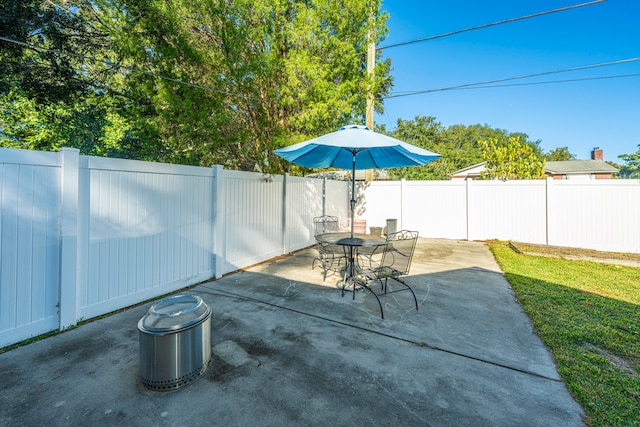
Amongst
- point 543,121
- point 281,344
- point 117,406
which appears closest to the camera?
point 117,406

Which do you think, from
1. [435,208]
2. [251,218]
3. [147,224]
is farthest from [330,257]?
[435,208]

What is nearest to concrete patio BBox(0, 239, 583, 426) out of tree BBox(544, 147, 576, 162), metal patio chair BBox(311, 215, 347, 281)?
metal patio chair BBox(311, 215, 347, 281)

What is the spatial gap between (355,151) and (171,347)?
3.85 meters

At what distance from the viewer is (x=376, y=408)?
2.13 meters

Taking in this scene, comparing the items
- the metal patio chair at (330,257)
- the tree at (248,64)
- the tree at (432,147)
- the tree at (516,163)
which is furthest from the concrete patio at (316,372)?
the tree at (432,147)

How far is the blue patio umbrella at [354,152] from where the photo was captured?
13.0 feet

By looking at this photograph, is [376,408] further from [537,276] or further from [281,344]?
[537,276]

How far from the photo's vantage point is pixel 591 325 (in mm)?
3570

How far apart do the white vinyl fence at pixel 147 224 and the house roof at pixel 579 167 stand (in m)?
20.4

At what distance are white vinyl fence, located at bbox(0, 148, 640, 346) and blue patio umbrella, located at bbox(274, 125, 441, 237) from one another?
1518mm

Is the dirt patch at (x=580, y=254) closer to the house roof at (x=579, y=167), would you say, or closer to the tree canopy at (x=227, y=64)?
the tree canopy at (x=227, y=64)

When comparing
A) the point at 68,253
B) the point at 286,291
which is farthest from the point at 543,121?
the point at 68,253

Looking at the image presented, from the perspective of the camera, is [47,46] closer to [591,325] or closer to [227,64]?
[227,64]

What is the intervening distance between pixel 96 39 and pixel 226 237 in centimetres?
985
